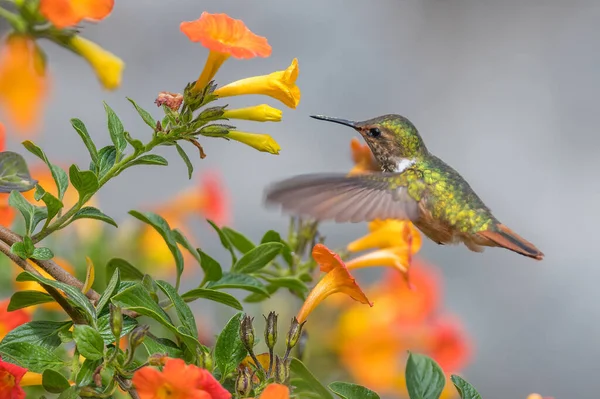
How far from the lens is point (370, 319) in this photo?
252 centimetres

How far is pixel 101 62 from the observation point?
1518mm

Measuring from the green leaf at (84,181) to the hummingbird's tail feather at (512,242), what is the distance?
98cm

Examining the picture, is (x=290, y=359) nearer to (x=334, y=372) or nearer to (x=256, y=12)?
(x=334, y=372)

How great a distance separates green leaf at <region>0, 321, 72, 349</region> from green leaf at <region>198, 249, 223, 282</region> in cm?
28

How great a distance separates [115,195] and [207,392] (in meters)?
3.69

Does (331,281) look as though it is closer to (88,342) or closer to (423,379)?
(423,379)

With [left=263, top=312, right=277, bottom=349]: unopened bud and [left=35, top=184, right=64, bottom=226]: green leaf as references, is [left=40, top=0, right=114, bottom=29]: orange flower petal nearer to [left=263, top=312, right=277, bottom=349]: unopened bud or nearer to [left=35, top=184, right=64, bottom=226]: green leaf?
[left=35, top=184, right=64, bottom=226]: green leaf

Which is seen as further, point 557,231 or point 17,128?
point 557,231

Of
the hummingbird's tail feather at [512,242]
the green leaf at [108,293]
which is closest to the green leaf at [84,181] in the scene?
the green leaf at [108,293]

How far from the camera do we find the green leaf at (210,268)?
1479 millimetres

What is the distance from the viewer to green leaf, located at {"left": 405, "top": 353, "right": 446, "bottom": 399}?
1.41 m

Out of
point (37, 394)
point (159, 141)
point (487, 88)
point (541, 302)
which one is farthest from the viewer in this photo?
point (487, 88)

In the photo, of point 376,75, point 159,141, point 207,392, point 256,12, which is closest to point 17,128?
point 159,141

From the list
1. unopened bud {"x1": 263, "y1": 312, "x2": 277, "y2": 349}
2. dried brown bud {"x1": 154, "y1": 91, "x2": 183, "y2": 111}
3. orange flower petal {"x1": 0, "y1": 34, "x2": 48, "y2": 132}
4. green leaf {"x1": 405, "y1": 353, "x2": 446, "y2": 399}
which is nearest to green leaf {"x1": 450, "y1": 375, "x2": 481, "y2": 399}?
green leaf {"x1": 405, "y1": 353, "x2": 446, "y2": 399}
